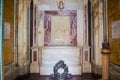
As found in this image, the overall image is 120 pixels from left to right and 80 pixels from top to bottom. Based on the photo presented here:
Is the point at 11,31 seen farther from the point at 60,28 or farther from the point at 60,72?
the point at 60,28

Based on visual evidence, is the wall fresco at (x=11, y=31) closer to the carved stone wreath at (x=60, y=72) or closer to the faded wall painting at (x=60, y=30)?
the carved stone wreath at (x=60, y=72)

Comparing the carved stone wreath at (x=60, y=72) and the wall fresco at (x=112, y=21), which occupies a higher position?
the wall fresco at (x=112, y=21)

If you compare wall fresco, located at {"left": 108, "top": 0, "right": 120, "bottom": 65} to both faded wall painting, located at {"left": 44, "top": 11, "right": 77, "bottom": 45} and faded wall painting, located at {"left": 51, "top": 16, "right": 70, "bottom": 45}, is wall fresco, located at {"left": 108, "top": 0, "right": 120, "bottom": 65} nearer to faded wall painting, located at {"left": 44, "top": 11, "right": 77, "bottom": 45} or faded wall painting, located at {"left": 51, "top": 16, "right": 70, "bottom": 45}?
faded wall painting, located at {"left": 44, "top": 11, "right": 77, "bottom": 45}

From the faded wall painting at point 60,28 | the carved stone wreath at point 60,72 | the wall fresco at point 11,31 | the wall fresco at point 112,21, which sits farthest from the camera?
the faded wall painting at point 60,28

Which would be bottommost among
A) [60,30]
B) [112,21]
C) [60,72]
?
[60,72]

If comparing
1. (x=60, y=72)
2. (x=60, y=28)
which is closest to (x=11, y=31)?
(x=60, y=72)

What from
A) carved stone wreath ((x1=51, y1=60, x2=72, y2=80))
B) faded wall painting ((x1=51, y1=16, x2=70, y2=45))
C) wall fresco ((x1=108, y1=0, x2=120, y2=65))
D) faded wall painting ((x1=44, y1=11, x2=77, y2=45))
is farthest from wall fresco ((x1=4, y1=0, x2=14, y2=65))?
wall fresco ((x1=108, y1=0, x2=120, y2=65))

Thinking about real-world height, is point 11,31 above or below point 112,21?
below

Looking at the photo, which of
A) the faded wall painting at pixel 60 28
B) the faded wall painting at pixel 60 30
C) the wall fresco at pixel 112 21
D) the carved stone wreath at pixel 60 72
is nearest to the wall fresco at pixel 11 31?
the carved stone wreath at pixel 60 72

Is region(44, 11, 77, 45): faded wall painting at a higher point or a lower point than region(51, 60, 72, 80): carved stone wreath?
higher

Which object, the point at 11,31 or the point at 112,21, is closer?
the point at 112,21

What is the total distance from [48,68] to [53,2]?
9.62 ft

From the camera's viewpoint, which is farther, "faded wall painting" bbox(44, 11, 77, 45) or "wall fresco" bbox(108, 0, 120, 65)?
"faded wall painting" bbox(44, 11, 77, 45)

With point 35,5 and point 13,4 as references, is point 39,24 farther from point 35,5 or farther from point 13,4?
point 13,4
